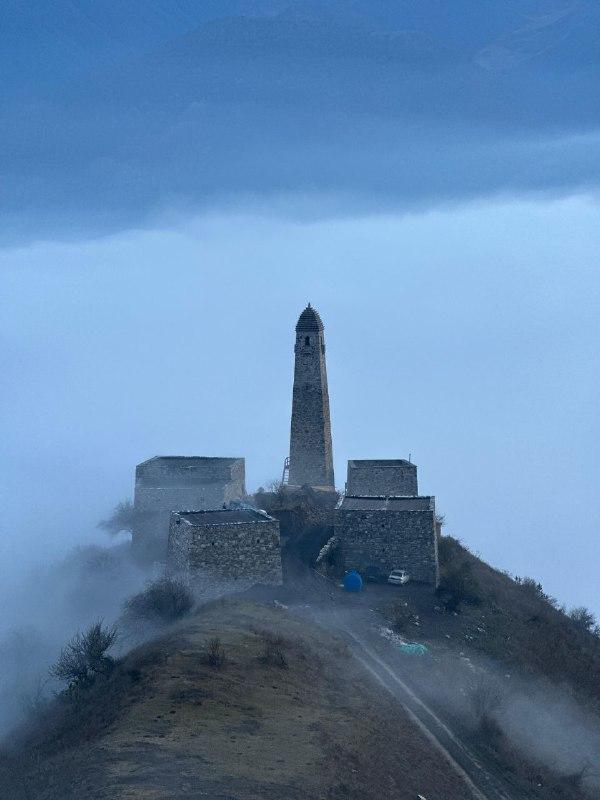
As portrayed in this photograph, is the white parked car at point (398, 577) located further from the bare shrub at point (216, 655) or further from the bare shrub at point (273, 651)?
the bare shrub at point (216, 655)

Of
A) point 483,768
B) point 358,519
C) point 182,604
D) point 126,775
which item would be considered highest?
point 358,519

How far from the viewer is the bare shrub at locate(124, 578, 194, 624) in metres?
24.5

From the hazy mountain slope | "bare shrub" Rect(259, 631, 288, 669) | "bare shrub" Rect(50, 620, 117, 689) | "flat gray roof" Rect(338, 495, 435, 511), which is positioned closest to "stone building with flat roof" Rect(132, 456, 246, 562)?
"flat gray roof" Rect(338, 495, 435, 511)

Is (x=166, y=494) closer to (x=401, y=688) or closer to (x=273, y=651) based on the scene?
(x=273, y=651)

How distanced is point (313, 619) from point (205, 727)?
1039 centimetres

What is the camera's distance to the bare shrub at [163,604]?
24500mm

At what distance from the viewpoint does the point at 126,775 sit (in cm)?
1314

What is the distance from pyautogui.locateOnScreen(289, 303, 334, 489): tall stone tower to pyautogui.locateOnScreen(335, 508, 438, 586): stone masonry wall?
13.3 metres

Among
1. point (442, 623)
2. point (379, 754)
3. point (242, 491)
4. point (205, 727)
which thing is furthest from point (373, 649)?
point (242, 491)

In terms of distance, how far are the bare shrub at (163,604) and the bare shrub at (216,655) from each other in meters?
5.55

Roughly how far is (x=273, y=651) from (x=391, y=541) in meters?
12.3

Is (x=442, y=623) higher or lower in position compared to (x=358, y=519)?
lower

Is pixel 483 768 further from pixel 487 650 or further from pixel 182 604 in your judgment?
pixel 182 604

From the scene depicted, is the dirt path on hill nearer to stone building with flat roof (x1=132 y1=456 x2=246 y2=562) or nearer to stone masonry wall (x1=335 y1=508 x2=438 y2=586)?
stone masonry wall (x1=335 y1=508 x2=438 y2=586)
